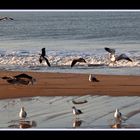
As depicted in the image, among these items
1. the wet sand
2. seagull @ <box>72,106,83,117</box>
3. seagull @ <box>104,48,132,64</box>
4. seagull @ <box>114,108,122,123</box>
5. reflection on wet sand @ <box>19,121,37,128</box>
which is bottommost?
reflection on wet sand @ <box>19,121,37,128</box>

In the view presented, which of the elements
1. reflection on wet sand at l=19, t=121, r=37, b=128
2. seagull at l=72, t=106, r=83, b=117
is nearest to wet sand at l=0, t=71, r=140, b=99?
seagull at l=72, t=106, r=83, b=117

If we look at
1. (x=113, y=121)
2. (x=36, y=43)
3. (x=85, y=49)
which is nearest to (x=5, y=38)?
(x=36, y=43)

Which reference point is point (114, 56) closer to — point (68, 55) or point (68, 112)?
point (68, 55)

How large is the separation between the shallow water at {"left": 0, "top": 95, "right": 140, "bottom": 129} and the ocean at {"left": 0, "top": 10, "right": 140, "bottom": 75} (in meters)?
0.33

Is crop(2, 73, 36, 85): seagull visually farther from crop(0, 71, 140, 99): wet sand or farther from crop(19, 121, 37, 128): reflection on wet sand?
crop(19, 121, 37, 128): reflection on wet sand

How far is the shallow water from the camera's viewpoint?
26.2 ft

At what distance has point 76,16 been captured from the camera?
314 inches

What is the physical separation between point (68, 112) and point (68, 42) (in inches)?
30.7

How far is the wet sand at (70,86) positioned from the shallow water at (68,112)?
6 cm

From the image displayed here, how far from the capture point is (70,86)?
26.6 feet

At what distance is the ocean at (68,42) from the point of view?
8016mm

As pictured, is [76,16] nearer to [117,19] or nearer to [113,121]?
[117,19]

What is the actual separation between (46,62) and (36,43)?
24 cm
